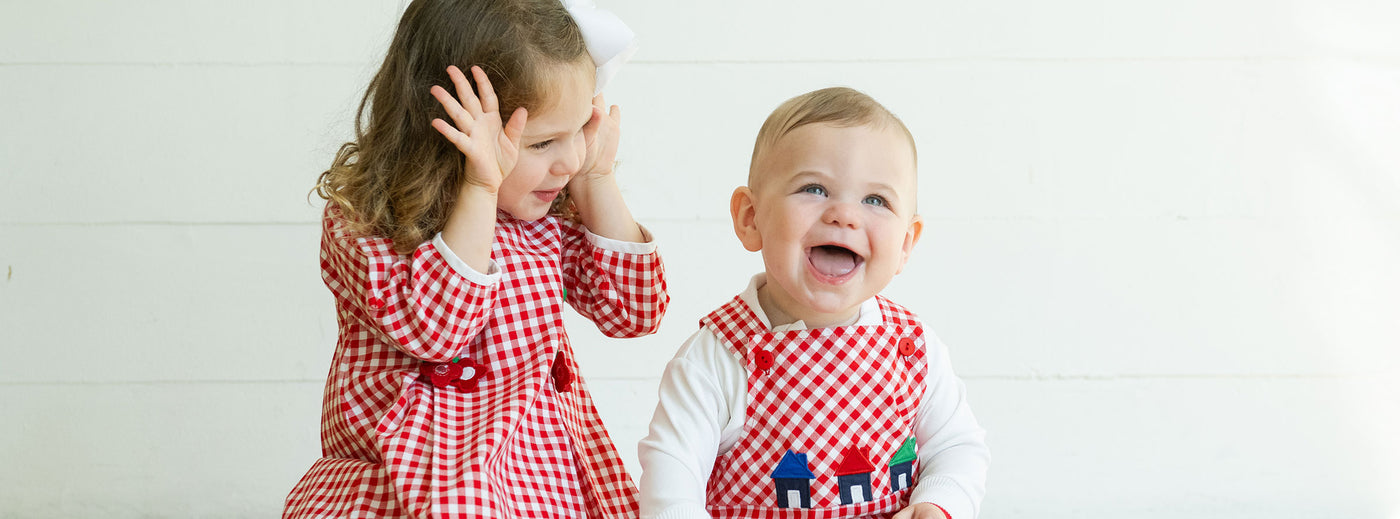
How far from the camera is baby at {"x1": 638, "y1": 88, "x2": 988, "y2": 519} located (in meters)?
1.03

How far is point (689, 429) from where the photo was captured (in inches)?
41.0

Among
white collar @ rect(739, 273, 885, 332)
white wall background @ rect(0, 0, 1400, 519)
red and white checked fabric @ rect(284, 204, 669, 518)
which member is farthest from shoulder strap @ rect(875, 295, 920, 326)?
white wall background @ rect(0, 0, 1400, 519)

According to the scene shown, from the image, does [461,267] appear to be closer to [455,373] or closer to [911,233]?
[455,373]

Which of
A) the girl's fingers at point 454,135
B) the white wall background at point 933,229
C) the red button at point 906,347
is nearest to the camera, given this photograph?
the girl's fingers at point 454,135

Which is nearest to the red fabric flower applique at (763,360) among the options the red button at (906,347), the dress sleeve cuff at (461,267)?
the red button at (906,347)

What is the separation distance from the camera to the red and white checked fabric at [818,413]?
1.04 m

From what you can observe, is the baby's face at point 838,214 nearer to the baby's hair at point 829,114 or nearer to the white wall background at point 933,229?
the baby's hair at point 829,114

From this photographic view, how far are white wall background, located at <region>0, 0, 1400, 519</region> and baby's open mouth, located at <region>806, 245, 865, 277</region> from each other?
67 cm

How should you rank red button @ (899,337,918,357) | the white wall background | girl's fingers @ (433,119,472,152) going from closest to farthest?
girl's fingers @ (433,119,472,152)
red button @ (899,337,918,357)
the white wall background

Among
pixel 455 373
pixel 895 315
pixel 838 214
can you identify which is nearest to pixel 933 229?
pixel 895 315

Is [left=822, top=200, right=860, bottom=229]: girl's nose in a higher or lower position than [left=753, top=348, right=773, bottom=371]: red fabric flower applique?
higher

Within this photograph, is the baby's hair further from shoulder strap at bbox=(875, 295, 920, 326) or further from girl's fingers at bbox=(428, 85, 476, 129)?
girl's fingers at bbox=(428, 85, 476, 129)

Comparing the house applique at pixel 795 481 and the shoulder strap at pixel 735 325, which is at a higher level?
the shoulder strap at pixel 735 325

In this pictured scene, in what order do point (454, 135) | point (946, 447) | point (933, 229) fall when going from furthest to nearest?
point (933, 229) < point (946, 447) < point (454, 135)
